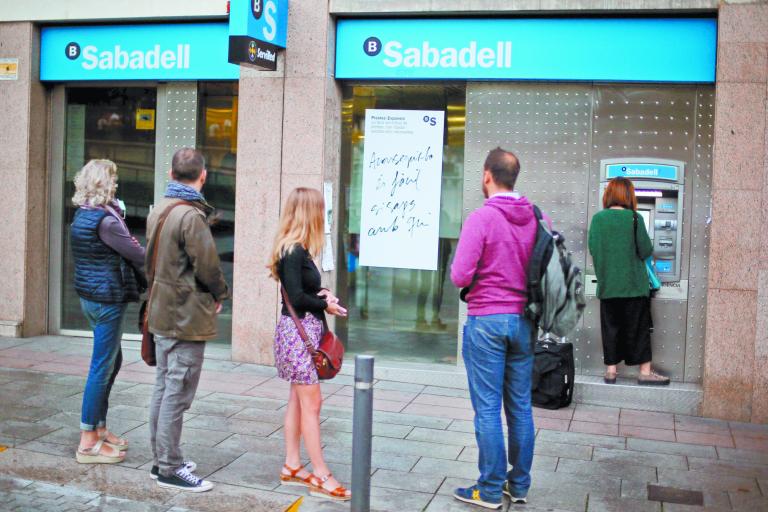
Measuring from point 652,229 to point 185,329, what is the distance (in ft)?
14.4

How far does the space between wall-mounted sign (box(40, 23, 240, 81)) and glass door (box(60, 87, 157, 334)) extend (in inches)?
11.4

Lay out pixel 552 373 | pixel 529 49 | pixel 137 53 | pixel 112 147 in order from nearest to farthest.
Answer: pixel 552 373, pixel 529 49, pixel 137 53, pixel 112 147

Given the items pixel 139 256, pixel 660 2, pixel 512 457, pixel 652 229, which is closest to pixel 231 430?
pixel 139 256

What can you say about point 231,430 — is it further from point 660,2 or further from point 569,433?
point 660,2

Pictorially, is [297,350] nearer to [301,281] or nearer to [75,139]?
[301,281]

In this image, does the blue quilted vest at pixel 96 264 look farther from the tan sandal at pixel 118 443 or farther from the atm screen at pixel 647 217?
the atm screen at pixel 647 217

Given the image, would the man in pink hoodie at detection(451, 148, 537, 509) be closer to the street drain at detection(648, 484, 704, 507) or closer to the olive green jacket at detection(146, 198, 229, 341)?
the street drain at detection(648, 484, 704, 507)

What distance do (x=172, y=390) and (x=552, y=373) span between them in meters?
3.30

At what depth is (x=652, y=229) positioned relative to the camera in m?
7.92

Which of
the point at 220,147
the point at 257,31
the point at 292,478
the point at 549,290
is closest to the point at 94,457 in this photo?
the point at 292,478

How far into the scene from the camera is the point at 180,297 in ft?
17.0

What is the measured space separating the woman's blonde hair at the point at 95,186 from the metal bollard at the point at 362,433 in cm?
196

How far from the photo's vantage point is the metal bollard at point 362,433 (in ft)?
15.3

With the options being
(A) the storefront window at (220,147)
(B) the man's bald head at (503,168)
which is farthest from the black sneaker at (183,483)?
(A) the storefront window at (220,147)
